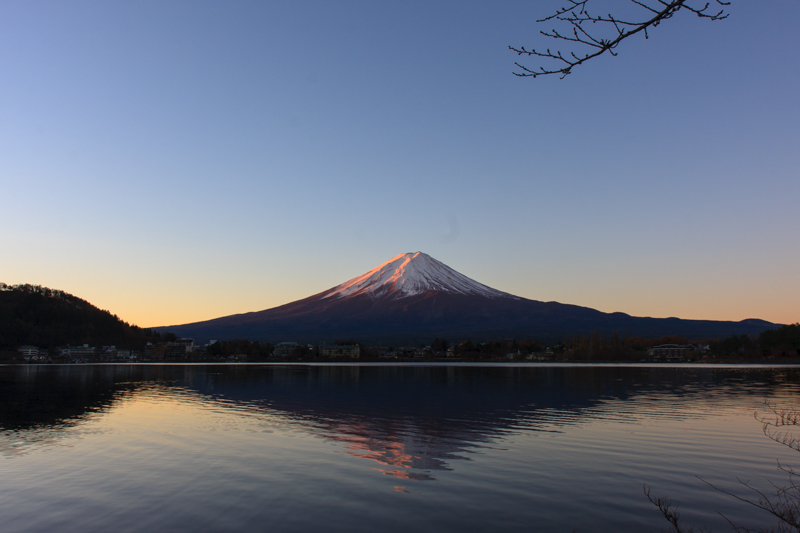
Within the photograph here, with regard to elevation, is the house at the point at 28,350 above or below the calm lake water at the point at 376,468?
above

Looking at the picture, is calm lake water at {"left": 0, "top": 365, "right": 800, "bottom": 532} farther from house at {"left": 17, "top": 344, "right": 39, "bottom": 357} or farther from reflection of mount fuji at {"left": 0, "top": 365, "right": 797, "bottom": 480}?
house at {"left": 17, "top": 344, "right": 39, "bottom": 357}

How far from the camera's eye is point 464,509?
13.0 meters

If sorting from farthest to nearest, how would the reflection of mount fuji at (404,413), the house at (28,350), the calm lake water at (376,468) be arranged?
the house at (28,350)
the reflection of mount fuji at (404,413)
the calm lake water at (376,468)

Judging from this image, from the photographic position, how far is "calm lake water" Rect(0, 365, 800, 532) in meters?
12.5

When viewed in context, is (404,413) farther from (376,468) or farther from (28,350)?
(28,350)

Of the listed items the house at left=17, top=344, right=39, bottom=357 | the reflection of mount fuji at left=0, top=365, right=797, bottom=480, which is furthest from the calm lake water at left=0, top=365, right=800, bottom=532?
the house at left=17, top=344, right=39, bottom=357

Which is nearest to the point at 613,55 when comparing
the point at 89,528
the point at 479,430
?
the point at 89,528

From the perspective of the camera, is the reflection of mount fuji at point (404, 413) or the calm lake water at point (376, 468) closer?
the calm lake water at point (376, 468)

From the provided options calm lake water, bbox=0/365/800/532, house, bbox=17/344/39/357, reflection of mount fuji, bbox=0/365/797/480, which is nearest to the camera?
calm lake water, bbox=0/365/800/532

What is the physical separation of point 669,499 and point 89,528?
A: 13.9 m

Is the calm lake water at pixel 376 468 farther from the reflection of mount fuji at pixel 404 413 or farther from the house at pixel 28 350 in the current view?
the house at pixel 28 350

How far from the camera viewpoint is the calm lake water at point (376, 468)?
12.5 meters

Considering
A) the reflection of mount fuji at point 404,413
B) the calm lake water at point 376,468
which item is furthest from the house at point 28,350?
the calm lake water at point 376,468

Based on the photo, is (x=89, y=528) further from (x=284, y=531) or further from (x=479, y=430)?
(x=479, y=430)
